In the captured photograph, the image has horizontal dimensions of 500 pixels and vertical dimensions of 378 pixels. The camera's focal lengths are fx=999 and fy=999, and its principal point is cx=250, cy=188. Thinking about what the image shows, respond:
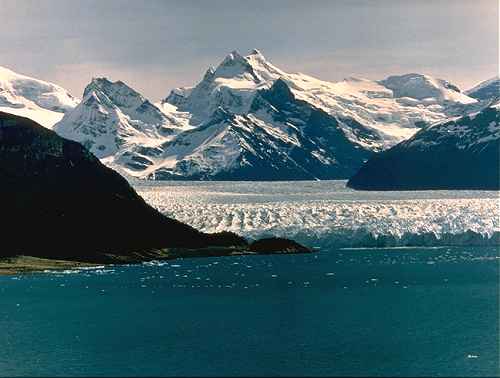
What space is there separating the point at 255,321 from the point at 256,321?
0.12 metres

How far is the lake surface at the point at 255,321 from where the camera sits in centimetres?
9181

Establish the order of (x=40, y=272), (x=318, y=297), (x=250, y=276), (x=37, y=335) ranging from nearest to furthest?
(x=37, y=335), (x=318, y=297), (x=250, y=276), (x=40, y=272)

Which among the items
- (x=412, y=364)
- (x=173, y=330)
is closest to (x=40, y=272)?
(x=173, y=330)

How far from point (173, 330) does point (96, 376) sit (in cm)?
2504

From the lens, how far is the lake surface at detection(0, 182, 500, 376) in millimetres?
91812

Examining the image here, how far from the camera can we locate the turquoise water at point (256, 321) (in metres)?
91.9

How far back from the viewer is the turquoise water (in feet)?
302

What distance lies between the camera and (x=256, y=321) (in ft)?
385

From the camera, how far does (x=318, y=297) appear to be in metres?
140

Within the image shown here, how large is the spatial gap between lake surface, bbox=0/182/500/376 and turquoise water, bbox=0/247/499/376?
0.56 ft

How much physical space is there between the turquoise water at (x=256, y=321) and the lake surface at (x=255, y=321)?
171 millimetres

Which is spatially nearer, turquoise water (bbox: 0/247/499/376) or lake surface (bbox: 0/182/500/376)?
lake surface (bbox: 0/182/500/376)

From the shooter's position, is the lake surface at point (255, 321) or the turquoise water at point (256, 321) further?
the turquoise water at point (256, 321)

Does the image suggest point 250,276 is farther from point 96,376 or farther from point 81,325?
point 96,376
